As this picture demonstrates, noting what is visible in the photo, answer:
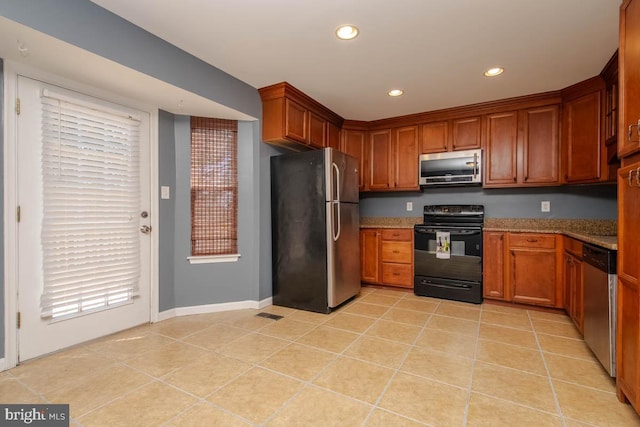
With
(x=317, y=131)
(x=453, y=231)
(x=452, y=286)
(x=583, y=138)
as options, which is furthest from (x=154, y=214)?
(x=583, y=138)

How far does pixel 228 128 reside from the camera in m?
3.26

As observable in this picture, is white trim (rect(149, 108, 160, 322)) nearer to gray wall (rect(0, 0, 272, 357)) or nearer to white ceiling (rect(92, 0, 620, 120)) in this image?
gray wall (rect(0, 0, 272, 357))

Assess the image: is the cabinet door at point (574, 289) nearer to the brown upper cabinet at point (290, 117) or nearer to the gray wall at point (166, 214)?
the brown upper cabinet at point (290, 117)

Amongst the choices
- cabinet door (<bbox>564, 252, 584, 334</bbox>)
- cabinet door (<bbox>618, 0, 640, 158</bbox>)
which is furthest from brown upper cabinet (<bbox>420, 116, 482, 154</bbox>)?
cabinet door (<bbox>618, 0, 640, 158</bbox>)

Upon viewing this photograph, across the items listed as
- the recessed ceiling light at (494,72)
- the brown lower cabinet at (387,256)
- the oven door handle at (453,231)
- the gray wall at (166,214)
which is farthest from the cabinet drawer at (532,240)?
the gray wall at (166,214)

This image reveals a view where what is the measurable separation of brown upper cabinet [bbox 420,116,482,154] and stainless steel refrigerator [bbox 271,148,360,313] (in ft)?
4.08

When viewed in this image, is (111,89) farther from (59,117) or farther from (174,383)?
(174,383)

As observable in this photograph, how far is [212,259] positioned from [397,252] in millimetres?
2333

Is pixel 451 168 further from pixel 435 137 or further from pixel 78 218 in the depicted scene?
pixel 78 218

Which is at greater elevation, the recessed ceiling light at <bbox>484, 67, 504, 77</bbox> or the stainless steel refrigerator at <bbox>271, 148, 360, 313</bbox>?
Answer: the recessed ceiling light at <bbox>484, 67, 504, 77</bbox>

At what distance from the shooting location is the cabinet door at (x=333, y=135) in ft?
13.2

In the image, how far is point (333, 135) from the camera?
4.14m

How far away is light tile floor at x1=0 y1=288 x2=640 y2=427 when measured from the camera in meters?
1.58

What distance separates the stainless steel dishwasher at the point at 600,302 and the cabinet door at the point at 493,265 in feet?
3.48
